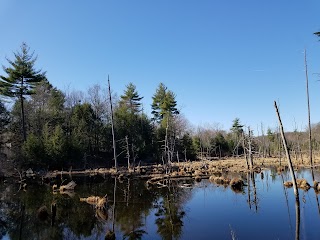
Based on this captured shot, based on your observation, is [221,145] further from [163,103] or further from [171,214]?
[171,214]

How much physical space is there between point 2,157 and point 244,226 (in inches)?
1232

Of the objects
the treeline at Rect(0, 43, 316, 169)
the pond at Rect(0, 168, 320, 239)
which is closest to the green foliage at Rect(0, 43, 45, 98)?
the treeline at Rect(0, 43, 316, 169)

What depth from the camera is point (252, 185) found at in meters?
23.1

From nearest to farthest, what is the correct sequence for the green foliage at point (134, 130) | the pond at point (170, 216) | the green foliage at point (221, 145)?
1. the pond at point (170, 216)
2. the green foliage at point (134, 130)
3. the green foliage at point (221, 145)

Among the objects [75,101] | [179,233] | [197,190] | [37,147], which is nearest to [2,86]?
[37,147]

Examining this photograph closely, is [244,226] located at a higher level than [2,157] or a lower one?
lower

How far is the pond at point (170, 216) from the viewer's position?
432 inches

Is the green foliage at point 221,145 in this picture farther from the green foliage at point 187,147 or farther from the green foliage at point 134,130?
the green foliage at point 134,130

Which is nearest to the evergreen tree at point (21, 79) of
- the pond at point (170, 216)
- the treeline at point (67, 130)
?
the treeline at point (67, 130)

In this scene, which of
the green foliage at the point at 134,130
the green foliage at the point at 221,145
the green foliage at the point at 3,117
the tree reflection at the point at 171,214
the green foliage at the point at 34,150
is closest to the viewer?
the tree reflection at the point at 171,214

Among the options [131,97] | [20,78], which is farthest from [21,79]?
[131,97]

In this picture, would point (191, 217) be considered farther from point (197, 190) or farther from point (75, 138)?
point (75, 138)

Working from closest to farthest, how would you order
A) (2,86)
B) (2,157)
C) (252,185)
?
(252,185)
(2,157)
(2,86)

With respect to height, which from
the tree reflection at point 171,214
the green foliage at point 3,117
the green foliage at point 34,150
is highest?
the green foliage at point 3,117
